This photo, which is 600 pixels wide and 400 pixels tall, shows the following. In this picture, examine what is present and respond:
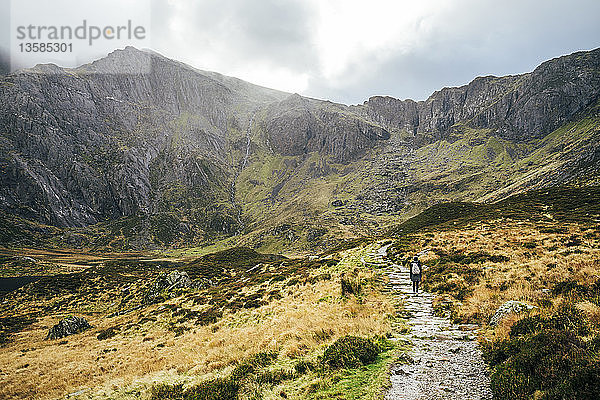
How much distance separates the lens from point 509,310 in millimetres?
10945

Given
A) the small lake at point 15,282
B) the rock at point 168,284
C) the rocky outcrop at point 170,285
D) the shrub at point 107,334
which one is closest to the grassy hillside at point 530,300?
the shrub at point 107,334

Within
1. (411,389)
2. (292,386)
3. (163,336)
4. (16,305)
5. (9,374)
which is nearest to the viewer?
(411,389)

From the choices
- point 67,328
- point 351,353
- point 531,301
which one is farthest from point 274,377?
point 67,328

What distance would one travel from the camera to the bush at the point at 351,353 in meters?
9.61

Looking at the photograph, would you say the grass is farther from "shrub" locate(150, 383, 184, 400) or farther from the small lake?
the small lake

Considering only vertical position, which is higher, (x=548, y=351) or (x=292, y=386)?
(x=548, y=351)

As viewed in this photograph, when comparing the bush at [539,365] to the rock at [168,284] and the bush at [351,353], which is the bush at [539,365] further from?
the rock at [168,284]

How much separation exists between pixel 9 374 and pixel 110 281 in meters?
61.5

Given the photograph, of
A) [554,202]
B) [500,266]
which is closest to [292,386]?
[500,266]

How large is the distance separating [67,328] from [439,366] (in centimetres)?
4475

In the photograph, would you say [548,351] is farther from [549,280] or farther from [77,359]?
[77,359]

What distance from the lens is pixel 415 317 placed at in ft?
46.7

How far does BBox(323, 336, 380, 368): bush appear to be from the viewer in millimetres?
9611

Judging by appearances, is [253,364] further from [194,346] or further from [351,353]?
[194,346]
